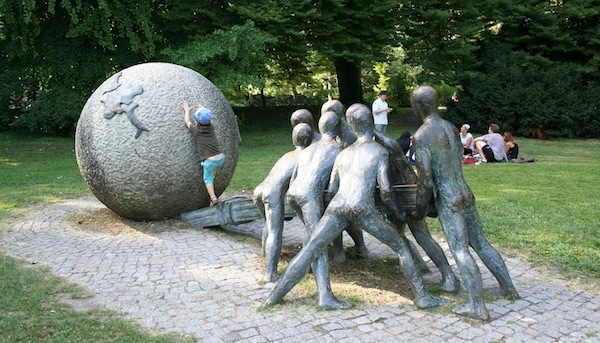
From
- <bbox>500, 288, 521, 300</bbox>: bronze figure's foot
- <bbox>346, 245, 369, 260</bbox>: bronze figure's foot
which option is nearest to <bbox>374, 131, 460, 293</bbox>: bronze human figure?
<bbox>500, 288, 521, 300</bbox>: bronze figure's foot

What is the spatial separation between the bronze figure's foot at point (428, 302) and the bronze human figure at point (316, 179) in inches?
33.9

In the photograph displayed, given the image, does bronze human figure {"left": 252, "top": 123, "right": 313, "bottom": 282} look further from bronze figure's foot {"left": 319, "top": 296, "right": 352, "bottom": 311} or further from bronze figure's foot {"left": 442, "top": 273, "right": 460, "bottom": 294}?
bronze figure's foot {"left": 442, "top": 273, "right": 460, "bottom": 294}

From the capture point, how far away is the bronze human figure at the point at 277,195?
21.8 feet

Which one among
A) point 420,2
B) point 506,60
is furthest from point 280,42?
point 506,60

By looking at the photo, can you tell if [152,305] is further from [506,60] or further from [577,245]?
[506,60]

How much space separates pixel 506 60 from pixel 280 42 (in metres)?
10.1

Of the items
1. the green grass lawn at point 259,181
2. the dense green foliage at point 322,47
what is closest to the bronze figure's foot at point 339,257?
the green grass lawn at point 259,181

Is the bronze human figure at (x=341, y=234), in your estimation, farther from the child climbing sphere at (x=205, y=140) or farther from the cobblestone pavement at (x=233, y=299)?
the child climbing sphere at (x=205, y=140)

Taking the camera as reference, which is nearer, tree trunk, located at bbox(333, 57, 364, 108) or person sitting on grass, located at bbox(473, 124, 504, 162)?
person sitting on grass, located at bbox(473, 124, 504, 162)

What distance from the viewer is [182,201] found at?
8.66m

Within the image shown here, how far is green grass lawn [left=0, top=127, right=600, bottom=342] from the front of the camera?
526 cm

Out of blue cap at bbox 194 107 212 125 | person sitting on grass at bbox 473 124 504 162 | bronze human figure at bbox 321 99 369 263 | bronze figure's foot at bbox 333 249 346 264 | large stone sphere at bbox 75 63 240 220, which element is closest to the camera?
bronze human figure at bbox 321 99 369 263

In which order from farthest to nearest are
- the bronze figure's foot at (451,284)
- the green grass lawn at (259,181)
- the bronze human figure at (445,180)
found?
1. the bronze figure's foot at (451,284)
2. the bronze human figure at (445,180)
3. the green grass lawn at (259,181)

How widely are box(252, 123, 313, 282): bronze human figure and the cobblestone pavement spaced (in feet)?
1.25
